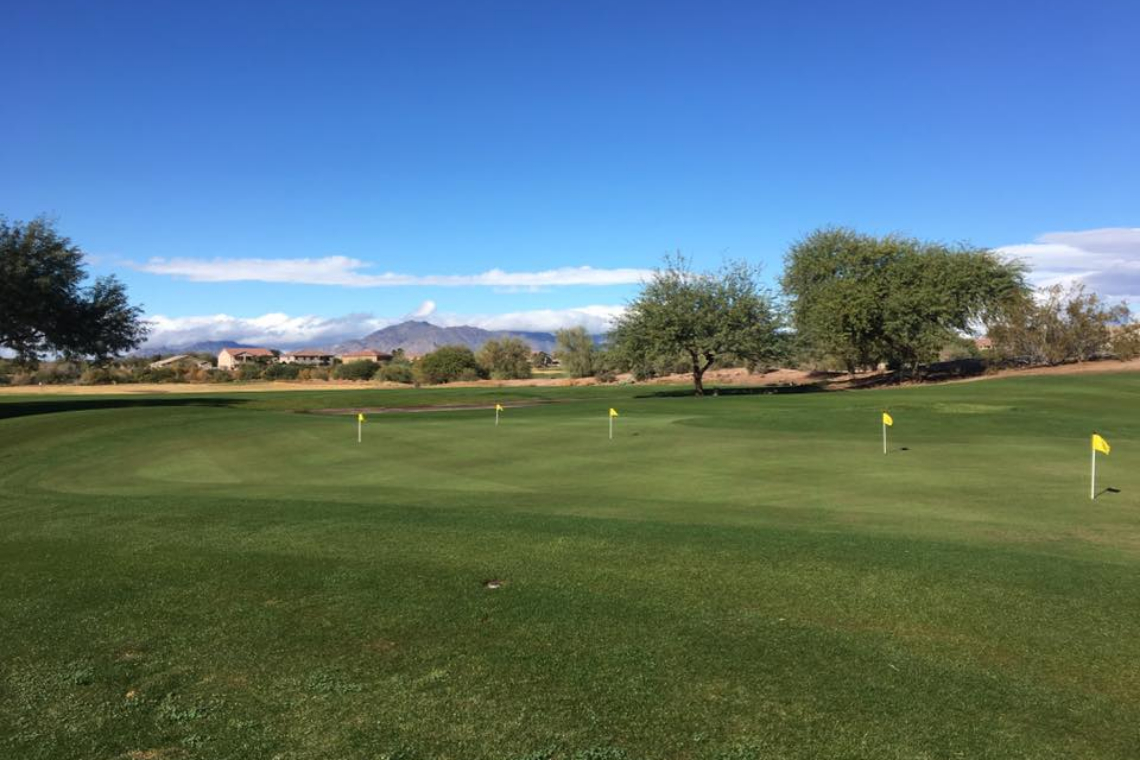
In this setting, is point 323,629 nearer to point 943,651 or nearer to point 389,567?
point 389,567

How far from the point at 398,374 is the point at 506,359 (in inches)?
666

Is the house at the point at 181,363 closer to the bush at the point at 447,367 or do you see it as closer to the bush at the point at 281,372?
the bush at the point at 281,372

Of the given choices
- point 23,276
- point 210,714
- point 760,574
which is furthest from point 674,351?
point 210,714

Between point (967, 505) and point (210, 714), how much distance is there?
1266 cm

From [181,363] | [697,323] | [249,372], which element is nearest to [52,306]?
[697,323]

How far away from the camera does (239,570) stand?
8734 mm

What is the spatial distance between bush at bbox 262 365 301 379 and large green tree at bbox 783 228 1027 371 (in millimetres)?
91816

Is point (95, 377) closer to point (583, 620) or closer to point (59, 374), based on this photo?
point (59, 374)

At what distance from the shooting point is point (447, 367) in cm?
10525

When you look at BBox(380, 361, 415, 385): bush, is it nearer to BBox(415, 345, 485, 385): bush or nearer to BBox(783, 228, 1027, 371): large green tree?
BBox(415, 345, 485, 385): bush

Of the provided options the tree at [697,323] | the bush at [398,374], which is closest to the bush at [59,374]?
the bush at [398,374]

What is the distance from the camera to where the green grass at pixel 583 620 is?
4.90m

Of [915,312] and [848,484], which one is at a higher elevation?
[915,312]

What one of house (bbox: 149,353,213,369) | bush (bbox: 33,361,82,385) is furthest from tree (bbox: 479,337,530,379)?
bush (bbox: 33,361,82,385)
